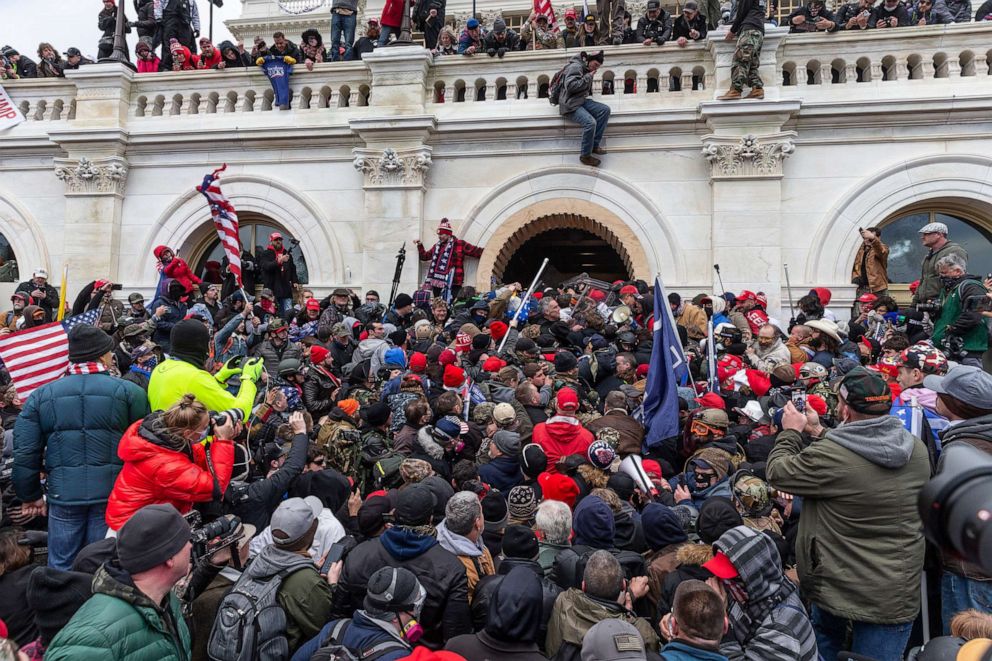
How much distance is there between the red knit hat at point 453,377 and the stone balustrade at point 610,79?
8000 mm

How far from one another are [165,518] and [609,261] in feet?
55.6

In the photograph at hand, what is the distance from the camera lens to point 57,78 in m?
15.9

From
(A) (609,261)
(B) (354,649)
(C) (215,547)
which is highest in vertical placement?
(A) (609,261)

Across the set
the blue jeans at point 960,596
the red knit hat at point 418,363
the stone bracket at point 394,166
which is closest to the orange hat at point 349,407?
the red knit hat at point 418,363

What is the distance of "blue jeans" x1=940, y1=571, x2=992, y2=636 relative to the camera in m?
3.88

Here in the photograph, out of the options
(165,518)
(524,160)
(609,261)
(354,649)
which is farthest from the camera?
(609,261)

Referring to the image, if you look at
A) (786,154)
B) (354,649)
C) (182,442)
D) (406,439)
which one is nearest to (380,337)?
(406,439)

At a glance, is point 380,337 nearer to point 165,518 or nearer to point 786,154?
point 165,518

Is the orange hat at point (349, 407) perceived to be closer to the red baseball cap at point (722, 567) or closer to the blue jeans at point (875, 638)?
the red baseball cap at point (722, 567)

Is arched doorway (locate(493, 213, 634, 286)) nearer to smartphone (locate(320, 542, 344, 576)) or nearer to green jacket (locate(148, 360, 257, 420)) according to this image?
green jacket (locate(148, 360, 257, 420))

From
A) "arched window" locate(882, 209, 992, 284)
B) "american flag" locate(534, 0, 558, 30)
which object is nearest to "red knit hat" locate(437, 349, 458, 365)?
"arched window" locate(882, 209, 992, 284)

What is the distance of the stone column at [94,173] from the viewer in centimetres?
1481

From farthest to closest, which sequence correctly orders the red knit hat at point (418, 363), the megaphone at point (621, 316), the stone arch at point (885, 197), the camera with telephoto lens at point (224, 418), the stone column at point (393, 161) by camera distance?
1. the stone column at point (393, 161)
2. the stone arch at point (885, 197)
3. the megaphone at point (621, 316)
4. the red knit hat at point (418, 363)
5. the camera with telephoto lens at point (224, 418)

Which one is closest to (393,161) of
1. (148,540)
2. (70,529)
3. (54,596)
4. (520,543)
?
(70,529)
